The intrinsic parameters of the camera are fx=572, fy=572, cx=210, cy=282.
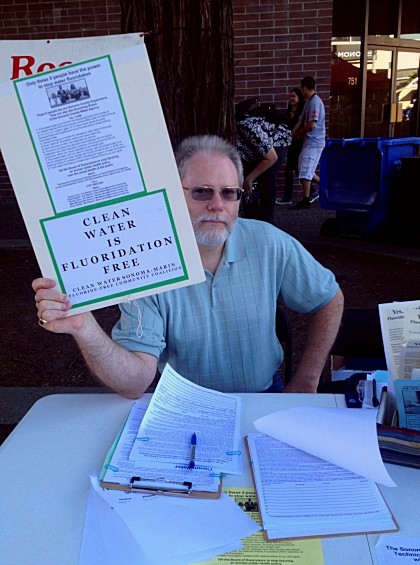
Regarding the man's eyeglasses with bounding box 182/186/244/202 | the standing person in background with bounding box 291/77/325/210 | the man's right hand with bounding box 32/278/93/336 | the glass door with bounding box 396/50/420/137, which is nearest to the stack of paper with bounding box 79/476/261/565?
the man's right hand with bounding box 32/278/93/336

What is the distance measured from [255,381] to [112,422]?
2.30 feet

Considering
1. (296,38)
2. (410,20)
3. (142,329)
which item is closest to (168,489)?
(142,329)

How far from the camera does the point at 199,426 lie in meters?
1.48

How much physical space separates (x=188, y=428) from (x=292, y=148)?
7.70 meters

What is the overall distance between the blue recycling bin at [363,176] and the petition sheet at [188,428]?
510cm

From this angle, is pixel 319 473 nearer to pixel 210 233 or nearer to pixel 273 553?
pixel 273 553

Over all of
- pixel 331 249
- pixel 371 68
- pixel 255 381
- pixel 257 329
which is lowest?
pixel 331 249

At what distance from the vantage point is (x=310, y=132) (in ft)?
26.8

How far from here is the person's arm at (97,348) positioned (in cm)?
139

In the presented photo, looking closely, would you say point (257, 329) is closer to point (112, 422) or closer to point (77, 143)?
point (112, 422)

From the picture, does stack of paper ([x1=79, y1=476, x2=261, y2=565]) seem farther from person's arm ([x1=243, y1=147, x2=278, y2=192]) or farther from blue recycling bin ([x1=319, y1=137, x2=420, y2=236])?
blue recycling bin ([x1=319, y1=137, x2=420, y2=236])

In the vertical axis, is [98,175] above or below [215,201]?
above

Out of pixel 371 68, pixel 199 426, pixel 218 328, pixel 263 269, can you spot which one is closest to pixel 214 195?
pixel 263 269

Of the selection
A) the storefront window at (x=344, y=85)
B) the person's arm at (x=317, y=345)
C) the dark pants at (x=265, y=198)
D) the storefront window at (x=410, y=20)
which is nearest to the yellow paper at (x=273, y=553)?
the person's arm at (x=317, y=345)
